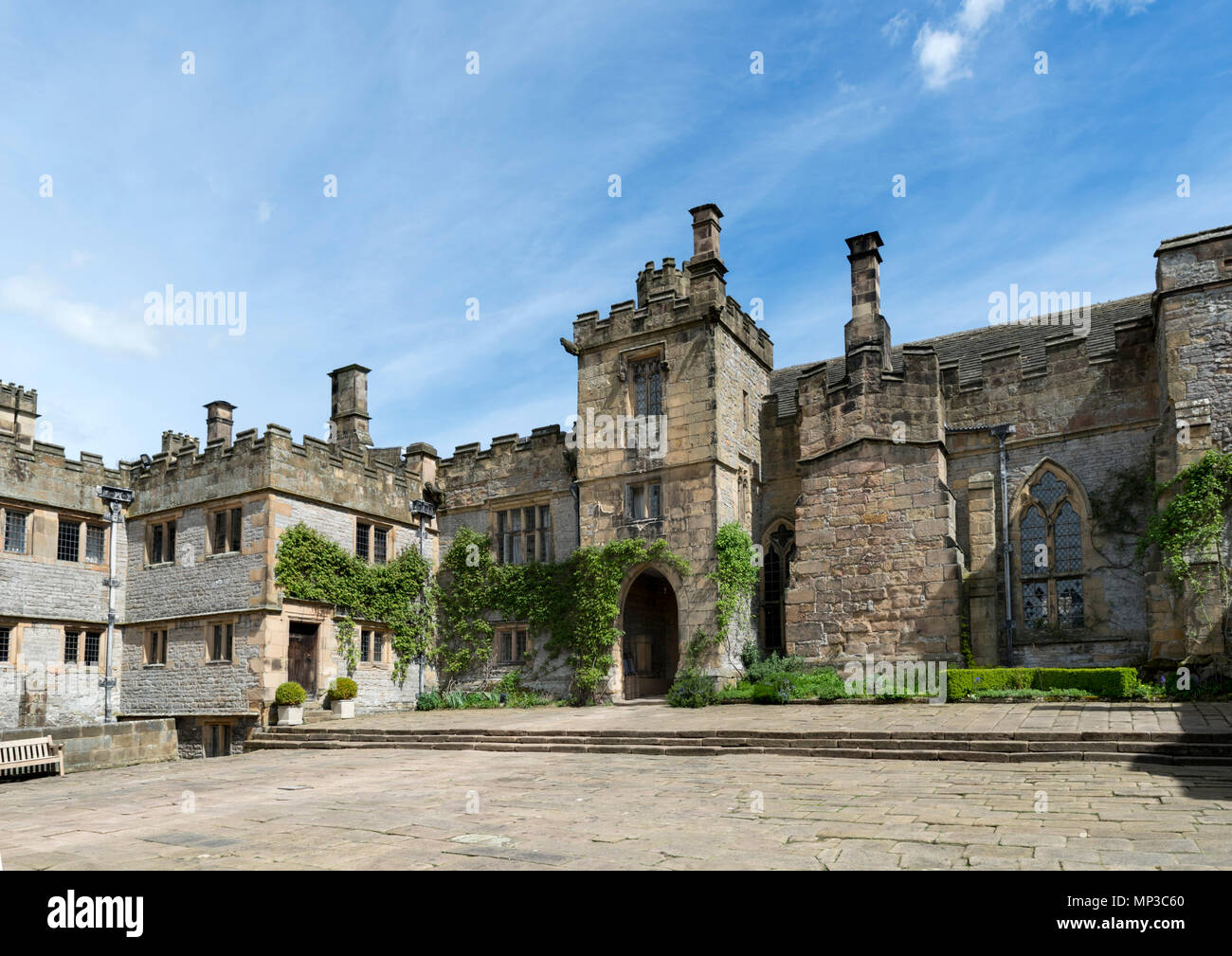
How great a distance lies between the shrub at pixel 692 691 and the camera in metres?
19.9

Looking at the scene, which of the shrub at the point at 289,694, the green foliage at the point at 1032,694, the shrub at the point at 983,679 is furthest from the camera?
the shrub at the point at 289,694

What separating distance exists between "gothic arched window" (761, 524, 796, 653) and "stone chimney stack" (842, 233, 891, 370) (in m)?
4.87

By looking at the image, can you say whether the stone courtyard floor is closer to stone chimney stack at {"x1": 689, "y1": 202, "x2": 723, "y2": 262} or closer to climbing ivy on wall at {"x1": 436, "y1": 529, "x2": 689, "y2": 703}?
climbing ivy on wall at {"x1": 436, "y1": 529, "x2": 689, "y2": 703}

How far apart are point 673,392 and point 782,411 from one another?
3.95 meters

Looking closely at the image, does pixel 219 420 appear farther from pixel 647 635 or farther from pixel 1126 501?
pixel 1126 501

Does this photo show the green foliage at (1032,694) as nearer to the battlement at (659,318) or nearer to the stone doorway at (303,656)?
the battlement at (659,318)

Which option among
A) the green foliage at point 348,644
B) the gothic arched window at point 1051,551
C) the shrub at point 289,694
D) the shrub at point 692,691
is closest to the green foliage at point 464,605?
the green foliage at point 348,644

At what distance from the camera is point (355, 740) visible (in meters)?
18.5

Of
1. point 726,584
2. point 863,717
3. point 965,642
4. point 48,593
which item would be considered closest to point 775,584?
point 726,584

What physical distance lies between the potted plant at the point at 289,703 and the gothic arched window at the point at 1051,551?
51.3ft

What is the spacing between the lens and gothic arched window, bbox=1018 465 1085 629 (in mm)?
19531

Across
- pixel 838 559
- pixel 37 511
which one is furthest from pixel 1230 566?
pixel 37 511

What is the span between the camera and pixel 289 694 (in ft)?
68.4
